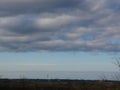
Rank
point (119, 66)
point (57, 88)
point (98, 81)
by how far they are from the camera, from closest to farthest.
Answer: point (119, 66), point (98, 81), point (57, 88)

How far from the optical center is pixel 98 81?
3256 cm

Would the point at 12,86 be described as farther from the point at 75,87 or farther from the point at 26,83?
the point at 75,87

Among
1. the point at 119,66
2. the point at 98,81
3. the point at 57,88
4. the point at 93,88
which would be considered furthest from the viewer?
the point at 57,88

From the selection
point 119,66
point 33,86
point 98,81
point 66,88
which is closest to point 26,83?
point 33,86

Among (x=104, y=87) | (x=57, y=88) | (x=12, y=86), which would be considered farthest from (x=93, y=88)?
(x=12, y=86)

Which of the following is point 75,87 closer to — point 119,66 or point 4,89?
point 4,89

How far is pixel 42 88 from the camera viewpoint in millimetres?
36031

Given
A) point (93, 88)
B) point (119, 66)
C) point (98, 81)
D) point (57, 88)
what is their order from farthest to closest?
point (57, 88), point (93, 88), point (98, 81), point (119, 66)

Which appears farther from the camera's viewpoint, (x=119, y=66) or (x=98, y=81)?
(x=98, y=81)

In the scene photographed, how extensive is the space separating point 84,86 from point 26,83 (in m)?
4.66

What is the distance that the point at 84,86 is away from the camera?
36.4 meters

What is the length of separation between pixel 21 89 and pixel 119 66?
407 inches

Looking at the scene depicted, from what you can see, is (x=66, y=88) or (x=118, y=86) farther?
(x=66, y=88)

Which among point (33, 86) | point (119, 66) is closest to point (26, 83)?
point (33, 86)
